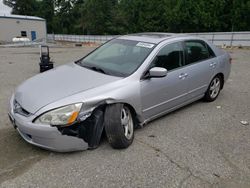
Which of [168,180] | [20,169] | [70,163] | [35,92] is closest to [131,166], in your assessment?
[168,180]

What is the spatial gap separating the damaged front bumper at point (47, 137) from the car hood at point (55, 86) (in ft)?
0.56

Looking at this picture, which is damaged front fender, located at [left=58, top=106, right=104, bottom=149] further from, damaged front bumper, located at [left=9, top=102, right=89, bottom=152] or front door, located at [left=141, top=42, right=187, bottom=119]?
front door, located at [left=141, top=42, right=187, bottom=119]

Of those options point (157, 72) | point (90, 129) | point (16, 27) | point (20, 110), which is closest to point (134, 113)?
point (157, 72)

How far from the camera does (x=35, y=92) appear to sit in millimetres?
3152

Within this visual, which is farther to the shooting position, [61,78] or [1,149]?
[61,78]

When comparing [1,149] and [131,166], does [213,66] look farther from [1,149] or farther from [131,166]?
[1,149]

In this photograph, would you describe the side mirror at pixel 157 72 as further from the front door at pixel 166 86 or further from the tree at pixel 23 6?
the tree at pixel 23 6

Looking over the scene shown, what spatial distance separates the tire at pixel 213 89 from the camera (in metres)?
4.97

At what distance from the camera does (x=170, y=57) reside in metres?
4.01

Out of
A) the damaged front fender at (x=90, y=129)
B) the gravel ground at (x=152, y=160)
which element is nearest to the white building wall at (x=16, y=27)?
the gravel ground at (x=152, y=160)

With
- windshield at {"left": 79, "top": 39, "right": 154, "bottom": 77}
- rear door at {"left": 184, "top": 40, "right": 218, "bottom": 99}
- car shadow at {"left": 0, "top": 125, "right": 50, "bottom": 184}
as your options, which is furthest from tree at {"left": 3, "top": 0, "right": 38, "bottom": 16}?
car shadow at {"left": 0, "top": 125, "right": 50, "bottom": 184}

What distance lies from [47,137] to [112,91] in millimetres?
982

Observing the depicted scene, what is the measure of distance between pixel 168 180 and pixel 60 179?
1.18m

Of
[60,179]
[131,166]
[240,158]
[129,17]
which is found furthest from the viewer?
[129,17]
